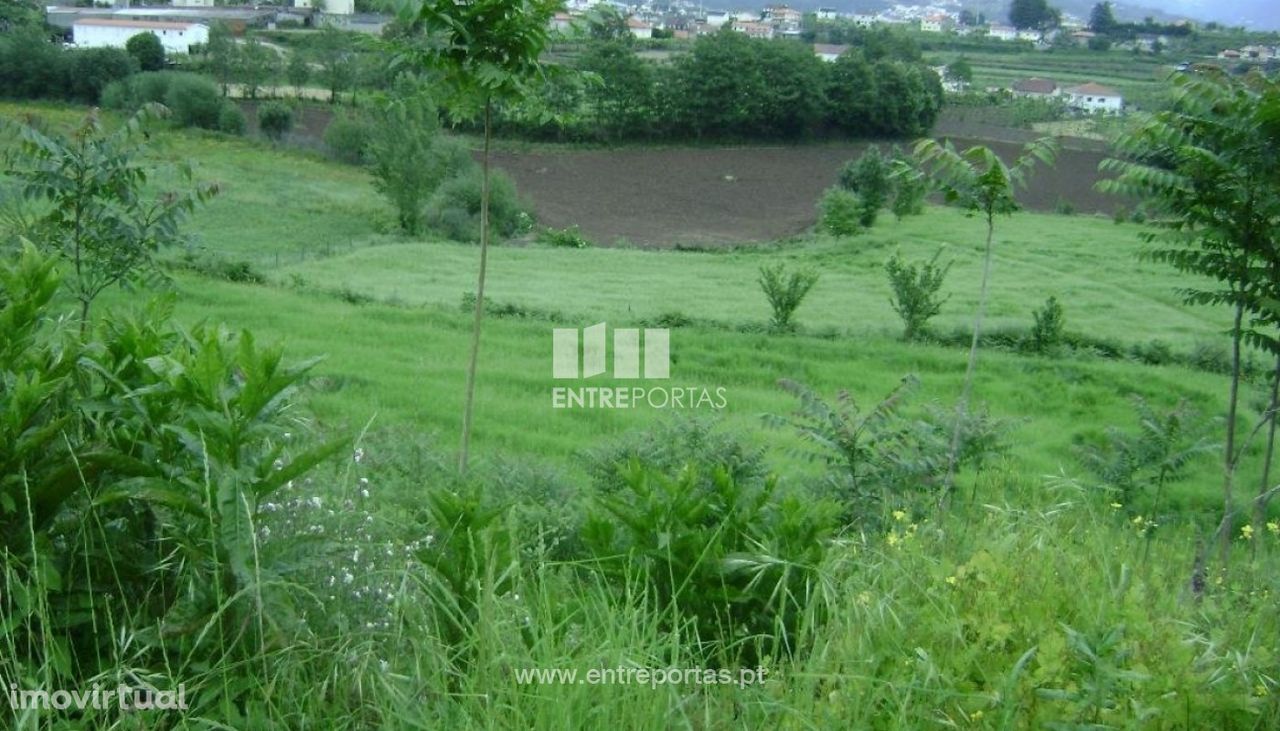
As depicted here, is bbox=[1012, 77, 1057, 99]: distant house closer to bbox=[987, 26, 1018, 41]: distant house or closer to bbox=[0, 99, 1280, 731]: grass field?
bbox=[987, 26, 1018, 41]: distant house

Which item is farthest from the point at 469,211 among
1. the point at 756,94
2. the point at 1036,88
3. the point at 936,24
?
the point at 936,24

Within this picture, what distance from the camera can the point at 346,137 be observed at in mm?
41812

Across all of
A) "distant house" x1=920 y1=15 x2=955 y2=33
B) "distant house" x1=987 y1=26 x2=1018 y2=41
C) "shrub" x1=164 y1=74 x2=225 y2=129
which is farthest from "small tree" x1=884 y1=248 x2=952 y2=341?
"distant house" x1=920 y1=15 x2=955 y2=33

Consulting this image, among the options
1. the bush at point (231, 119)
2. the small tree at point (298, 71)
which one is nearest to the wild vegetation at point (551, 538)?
the small tree at point (298, 71)

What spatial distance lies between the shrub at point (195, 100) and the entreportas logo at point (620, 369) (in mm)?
26213

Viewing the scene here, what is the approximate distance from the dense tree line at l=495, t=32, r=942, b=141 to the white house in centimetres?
1086

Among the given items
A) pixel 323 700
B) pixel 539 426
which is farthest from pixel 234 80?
pixel 323 700

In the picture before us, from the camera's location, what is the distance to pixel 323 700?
10.2 feet

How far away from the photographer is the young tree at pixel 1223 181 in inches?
279

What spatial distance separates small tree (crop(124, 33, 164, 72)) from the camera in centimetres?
3545

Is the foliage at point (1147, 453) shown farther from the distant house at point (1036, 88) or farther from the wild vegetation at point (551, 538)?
the distant house at point (1036, 88)

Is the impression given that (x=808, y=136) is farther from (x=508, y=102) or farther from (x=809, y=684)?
(x=809, y=684)

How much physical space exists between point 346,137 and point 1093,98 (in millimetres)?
25207

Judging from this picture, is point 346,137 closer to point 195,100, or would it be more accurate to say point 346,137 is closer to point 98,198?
point 195,100
